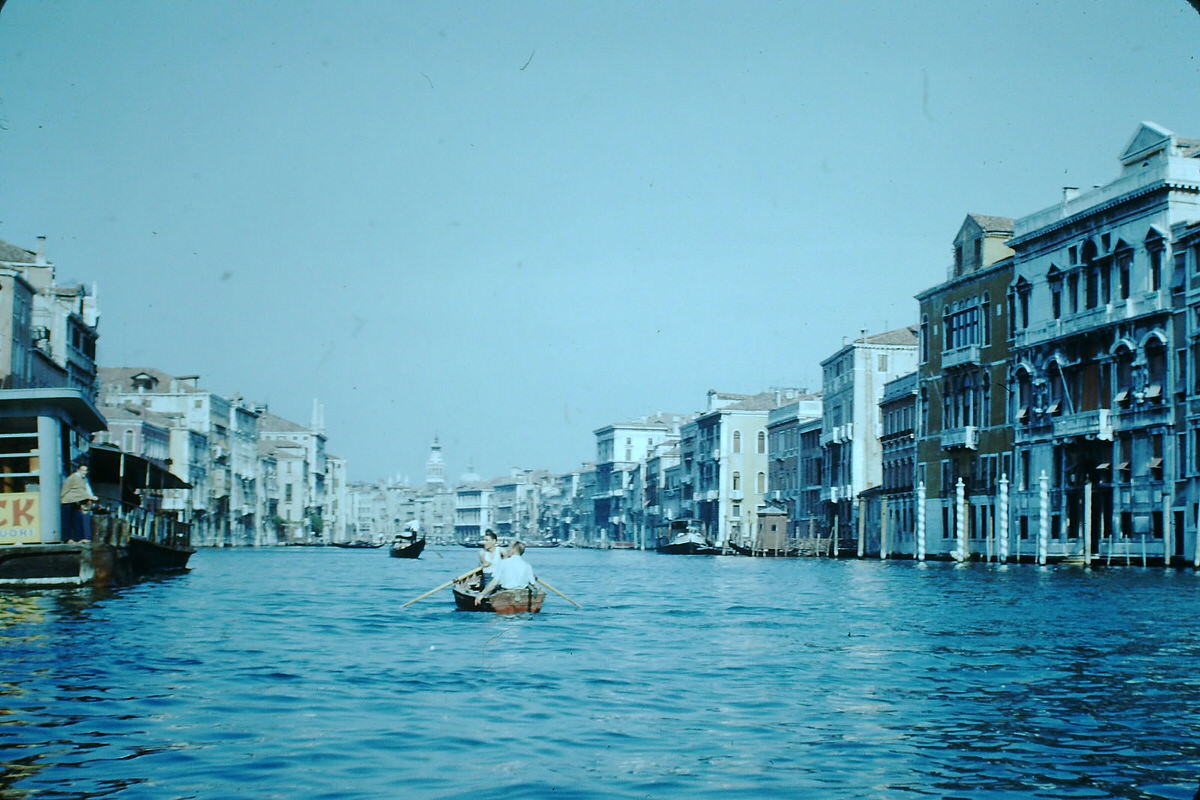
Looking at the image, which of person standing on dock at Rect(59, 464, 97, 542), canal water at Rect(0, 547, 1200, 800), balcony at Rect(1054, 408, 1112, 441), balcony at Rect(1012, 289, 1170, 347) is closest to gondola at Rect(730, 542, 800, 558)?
balcony at Rect(1012, 289, 1170, 347)

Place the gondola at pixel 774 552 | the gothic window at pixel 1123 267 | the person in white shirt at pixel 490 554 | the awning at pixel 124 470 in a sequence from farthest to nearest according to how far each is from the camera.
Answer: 1. the gondola at pixel 774 552
2. the gothic window at pixel 1123 267
3. the awning at pixel 124 470
4. the person in white shirt at pixel 490 554

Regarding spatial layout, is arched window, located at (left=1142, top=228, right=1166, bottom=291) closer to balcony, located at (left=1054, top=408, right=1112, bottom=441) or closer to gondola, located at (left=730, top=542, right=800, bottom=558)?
balcony, located at (left=1054, top=408, right=1112, bottom=441)

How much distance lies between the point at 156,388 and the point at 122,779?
9071 centimetres

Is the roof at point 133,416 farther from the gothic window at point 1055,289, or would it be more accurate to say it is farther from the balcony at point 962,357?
the gothic window at point 1055,289

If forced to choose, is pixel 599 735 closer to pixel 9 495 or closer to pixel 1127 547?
pixel 9 495

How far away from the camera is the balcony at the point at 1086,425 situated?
140 feet

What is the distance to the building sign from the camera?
22.9m

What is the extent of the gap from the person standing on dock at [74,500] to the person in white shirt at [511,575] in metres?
6.42

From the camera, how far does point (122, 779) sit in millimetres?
8695

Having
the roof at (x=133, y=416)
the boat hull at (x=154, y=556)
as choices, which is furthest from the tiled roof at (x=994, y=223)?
the roof at (x=133, y=416)

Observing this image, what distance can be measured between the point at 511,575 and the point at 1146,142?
1099 inches

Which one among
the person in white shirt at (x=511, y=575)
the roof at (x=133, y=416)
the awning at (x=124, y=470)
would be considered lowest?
the person in white shirt at (x=511, y=575)

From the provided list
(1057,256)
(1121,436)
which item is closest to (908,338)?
(1057,256)

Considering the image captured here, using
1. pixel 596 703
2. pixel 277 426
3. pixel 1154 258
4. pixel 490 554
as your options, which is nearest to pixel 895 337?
pixel 1154 258
